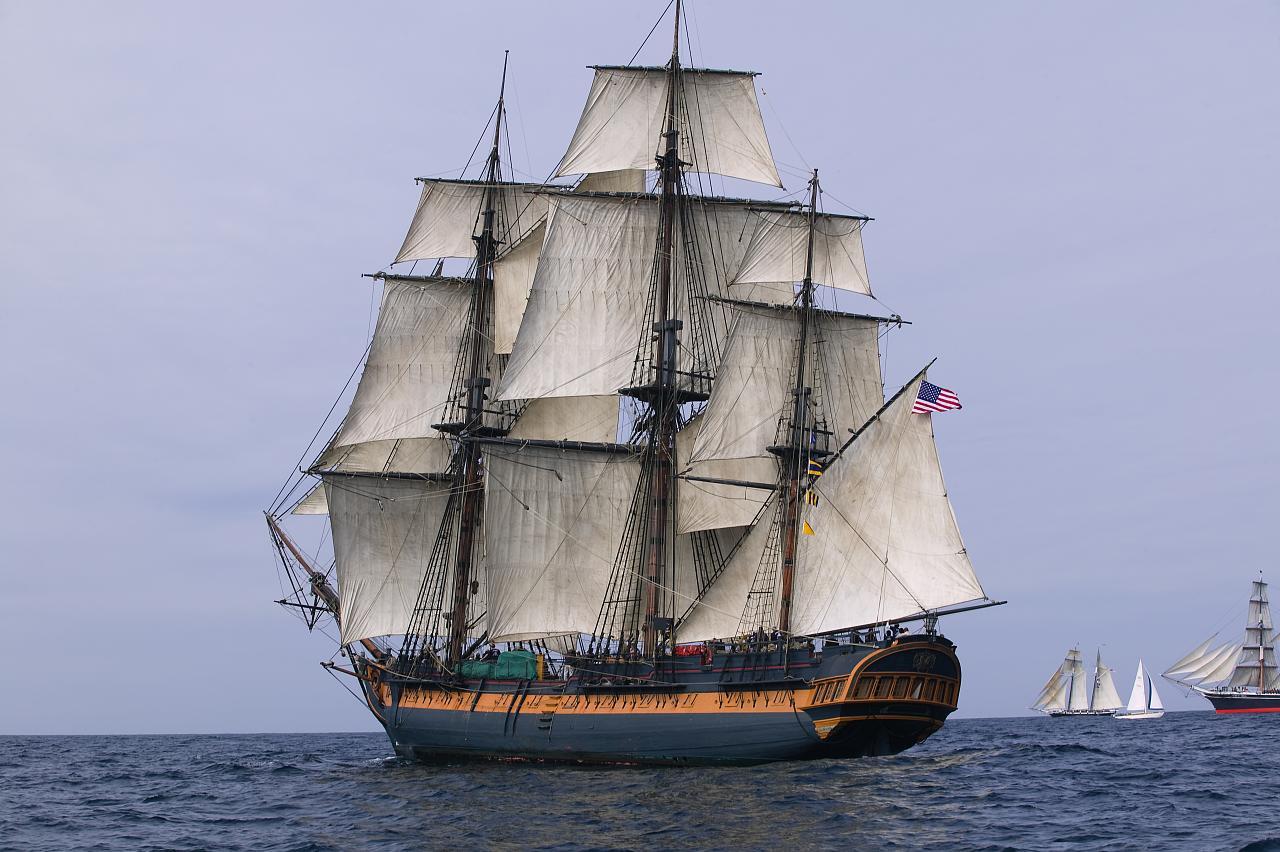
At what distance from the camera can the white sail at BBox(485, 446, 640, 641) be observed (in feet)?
191

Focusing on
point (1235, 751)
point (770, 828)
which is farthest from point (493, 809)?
point (1235, 751)

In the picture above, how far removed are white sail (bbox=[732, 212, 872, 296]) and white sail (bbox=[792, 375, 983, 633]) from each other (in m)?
7.08

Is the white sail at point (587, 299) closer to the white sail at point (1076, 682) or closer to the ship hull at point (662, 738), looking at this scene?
the ship hull at point (662, 738)

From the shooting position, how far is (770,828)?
3262 cm

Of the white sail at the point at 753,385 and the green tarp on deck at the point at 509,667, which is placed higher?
the white sail at the point at 753,385

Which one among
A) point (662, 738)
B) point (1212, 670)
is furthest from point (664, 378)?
point (1212, 670)

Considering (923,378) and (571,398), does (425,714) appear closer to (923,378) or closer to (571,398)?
(571,398)

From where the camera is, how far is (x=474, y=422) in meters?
62.5

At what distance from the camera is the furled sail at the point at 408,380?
65250 mm

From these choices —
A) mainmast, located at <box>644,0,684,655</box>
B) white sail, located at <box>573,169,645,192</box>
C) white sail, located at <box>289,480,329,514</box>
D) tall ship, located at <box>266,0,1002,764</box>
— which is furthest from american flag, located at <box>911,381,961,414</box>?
white sail, located at <box>289,480,329,514</box>

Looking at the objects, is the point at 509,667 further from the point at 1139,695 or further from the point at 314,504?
the point at 1139,695

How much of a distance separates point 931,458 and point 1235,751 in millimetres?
24807

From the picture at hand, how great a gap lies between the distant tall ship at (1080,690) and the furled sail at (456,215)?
123423 millimetres

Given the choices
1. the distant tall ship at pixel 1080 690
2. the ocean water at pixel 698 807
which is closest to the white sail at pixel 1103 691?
the distant tall ship at pixel 1080 690
